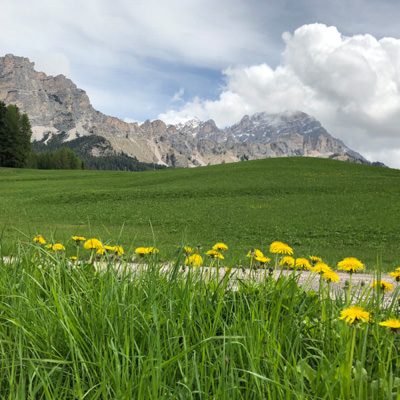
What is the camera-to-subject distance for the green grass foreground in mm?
1459

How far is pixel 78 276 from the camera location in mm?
2652

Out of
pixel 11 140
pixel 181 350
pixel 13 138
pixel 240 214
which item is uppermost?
pixel 13 138

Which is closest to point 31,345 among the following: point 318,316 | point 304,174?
point 318,316

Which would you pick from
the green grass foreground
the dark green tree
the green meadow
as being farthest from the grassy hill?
the dark green tree

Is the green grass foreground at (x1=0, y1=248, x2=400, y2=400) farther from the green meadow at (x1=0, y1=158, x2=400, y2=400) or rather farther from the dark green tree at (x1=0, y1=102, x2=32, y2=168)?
the dark green tree at (x1=0, y1=102, x2=32, y2=168)

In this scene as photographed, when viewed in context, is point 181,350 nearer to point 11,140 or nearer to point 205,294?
point 205,294

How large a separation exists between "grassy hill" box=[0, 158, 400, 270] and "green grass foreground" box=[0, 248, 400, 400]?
151 inches

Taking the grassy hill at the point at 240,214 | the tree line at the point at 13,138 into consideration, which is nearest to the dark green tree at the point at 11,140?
the tree line at the point at 13,138

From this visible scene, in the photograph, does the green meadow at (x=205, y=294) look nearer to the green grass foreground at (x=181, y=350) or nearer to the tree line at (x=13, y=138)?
the green grass foreground at (x=181, y=350)

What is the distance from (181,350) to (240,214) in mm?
16778

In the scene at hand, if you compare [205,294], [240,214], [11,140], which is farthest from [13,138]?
[205,294]

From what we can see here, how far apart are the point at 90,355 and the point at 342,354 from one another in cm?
124

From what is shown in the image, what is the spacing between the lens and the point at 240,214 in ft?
60.7

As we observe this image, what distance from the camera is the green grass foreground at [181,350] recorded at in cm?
146
